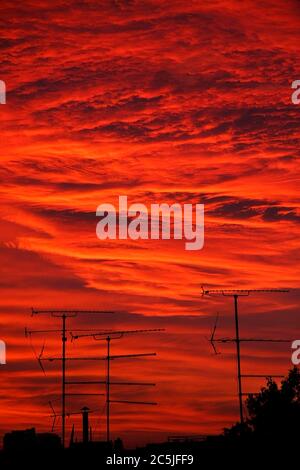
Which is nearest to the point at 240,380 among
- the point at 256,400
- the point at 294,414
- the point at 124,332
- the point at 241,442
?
the point at 241,442

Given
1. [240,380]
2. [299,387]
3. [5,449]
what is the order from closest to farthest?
[240,380] < [5,449] < [299,387]

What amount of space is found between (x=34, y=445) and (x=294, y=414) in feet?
59.8

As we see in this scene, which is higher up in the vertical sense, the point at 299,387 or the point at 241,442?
the point at 299,387

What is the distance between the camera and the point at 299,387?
266 feet

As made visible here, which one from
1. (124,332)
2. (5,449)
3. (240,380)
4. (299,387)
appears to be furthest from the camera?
(299,387)

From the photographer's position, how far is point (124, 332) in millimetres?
62625

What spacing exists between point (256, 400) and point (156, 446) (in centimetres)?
1938
